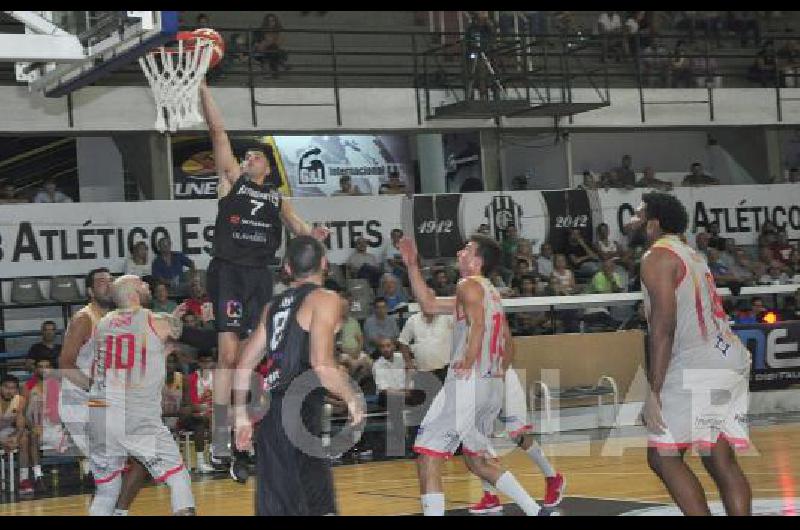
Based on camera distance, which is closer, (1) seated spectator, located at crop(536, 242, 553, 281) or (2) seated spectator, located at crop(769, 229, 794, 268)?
(1) seated spectator, located at crop(536, 242, 553, 281)

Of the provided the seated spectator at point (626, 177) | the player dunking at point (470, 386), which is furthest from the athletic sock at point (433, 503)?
the seated spectator at point (626, 177)

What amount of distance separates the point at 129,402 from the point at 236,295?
1391mm

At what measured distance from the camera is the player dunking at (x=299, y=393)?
22.0 ft

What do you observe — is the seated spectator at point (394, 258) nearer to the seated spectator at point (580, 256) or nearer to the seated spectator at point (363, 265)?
the seated spectator at point (363, 265)

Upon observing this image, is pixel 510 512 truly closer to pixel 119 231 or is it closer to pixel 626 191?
pixel 119 231

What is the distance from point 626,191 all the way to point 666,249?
47.0ft

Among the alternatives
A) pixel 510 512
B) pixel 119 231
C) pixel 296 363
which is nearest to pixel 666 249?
pixel 296 363

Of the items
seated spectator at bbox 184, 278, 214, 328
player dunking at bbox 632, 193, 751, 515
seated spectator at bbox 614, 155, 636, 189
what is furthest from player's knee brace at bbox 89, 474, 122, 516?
seated spectator at bbox 614, 155, 636, 189

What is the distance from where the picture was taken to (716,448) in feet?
23.1

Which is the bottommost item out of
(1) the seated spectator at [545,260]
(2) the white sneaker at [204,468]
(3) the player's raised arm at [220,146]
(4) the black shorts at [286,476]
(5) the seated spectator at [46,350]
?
(2) the white sneaker at [204,468]

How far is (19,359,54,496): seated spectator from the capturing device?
13789mm

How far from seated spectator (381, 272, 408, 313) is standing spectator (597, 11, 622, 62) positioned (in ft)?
24.8

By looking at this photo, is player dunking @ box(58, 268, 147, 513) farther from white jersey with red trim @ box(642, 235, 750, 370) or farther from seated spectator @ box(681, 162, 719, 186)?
seated spectator @ box(681, 162, 719, 186)

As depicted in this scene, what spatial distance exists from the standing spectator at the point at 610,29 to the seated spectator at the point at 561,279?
5463mm
